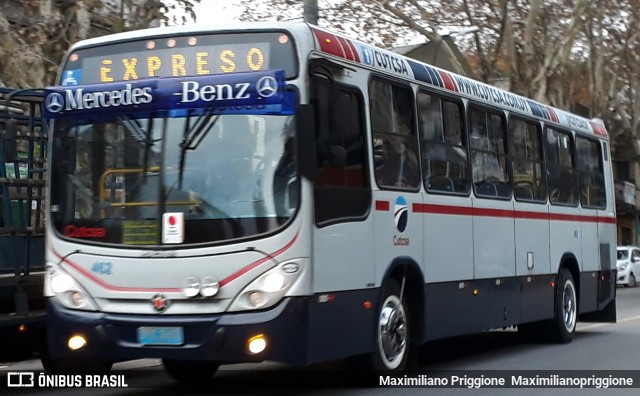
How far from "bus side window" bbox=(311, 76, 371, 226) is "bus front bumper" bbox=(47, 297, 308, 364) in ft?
3.03

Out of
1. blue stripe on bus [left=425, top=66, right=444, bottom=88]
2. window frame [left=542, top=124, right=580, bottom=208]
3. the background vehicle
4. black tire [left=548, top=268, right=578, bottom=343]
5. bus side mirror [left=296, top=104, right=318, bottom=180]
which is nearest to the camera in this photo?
bus side mirror [left=296, top=104, right=318, bottom=180]

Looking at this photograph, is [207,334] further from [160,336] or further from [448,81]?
[448,81]

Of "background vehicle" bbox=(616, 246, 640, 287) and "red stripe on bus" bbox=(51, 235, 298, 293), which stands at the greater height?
"background vehicle" bbox=(616, 246, 640, 287)

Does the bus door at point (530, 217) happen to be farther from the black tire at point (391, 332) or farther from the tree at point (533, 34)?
the tree at point (533, 34)

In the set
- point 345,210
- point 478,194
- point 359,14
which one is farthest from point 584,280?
point 359,14

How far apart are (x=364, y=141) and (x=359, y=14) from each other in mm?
20575

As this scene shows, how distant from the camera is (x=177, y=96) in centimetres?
929

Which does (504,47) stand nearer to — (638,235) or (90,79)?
(90,79)

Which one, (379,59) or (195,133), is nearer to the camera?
(195,133)

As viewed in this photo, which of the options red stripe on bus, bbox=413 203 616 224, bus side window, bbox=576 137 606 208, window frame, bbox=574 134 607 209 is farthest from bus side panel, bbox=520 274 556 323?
bus side window, bbox=576 137 606 208

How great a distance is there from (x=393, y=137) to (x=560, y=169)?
5.70 metres

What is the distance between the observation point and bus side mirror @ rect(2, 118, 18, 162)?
9766 millimetres

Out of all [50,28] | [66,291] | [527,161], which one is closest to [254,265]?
[66,291]

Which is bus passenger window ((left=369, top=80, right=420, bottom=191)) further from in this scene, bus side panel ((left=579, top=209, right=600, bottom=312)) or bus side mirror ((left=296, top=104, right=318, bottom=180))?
bus side panel ((left=579, top=209, right=600, bottom=312))
